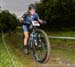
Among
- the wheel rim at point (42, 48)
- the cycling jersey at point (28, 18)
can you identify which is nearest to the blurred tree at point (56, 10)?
the cycling jersey at point (28, 18)

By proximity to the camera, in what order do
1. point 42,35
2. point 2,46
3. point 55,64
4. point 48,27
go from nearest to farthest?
point 42,35 → point 55,64 → point 2,46 → point 48,27

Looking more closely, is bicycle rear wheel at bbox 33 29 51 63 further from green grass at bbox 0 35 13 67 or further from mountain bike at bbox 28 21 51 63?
green grass at bbox 0 35 13 67

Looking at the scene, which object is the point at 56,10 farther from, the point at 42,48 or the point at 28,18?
the point at 42,48

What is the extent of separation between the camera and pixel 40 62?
10086 millimetres

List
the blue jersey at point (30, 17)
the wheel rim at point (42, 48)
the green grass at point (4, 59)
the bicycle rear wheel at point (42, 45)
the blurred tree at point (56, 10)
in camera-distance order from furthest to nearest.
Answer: the blurred tree at point (56, 10) < the green grass at point (4, 59) < the blue jersey at point (30, 17) < the wheel rim at point (42, 48) < the bicycle rear wheel at point (42, 45)

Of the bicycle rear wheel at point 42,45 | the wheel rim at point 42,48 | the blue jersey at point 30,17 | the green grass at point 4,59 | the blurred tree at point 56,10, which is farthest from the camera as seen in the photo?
the blurred tree at point 56,10

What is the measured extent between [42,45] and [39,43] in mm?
102

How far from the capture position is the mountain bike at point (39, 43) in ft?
31.4

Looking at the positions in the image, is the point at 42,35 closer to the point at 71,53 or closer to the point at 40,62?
the point at 40,62

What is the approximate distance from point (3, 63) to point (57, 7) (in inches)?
458

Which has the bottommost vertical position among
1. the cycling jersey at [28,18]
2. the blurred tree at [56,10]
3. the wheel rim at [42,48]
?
the blurred tree at [56,10]

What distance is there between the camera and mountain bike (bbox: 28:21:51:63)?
31.4 ft

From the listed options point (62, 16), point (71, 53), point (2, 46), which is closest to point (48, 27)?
point (62, 16)

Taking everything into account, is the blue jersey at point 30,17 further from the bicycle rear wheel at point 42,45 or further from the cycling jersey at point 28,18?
the bicycle rear wheel at point 42,45
